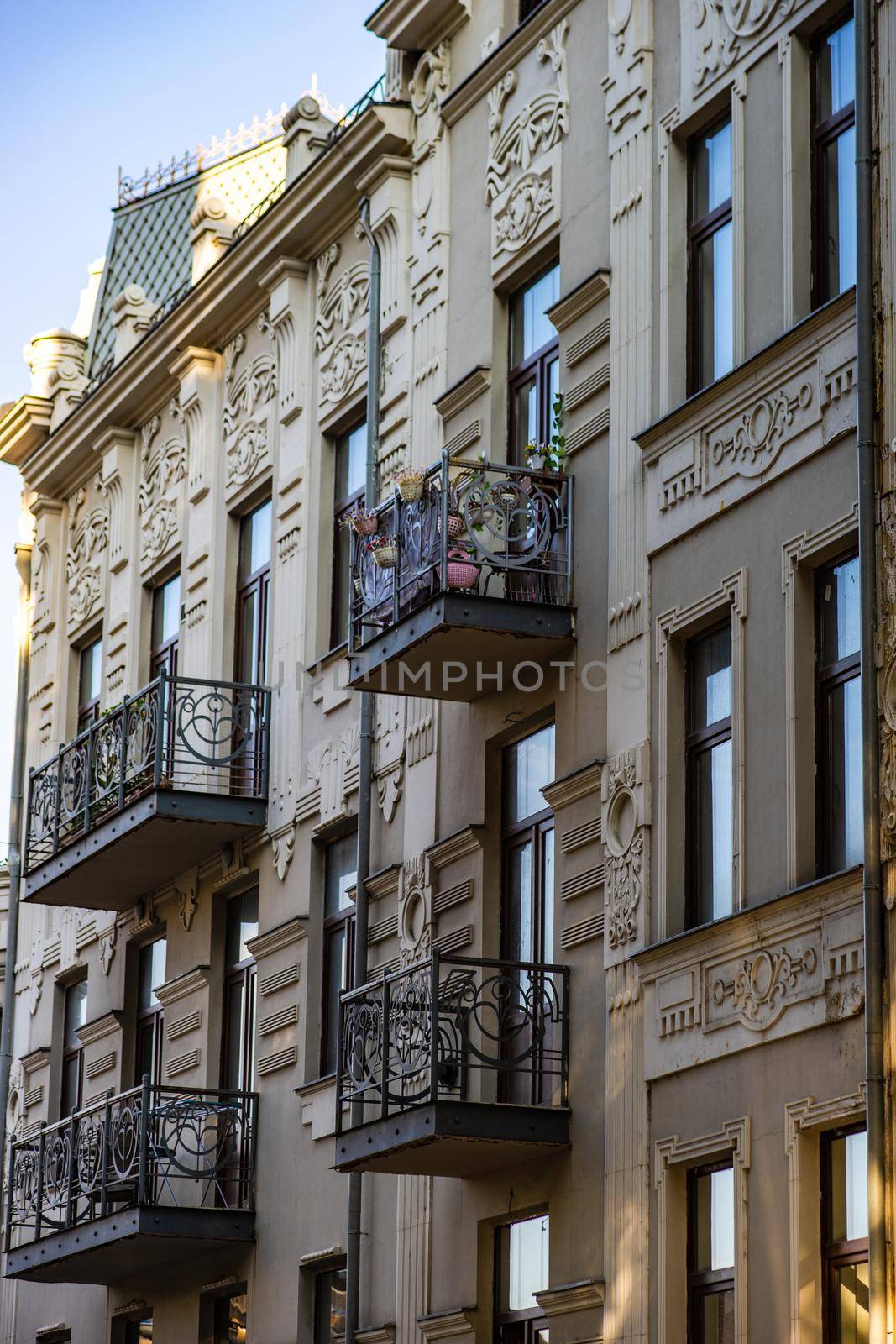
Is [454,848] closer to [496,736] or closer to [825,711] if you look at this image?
[496,736]

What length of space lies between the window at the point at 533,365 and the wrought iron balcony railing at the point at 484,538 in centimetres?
97

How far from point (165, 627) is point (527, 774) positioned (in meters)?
8.51

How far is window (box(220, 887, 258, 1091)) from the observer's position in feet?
72.5

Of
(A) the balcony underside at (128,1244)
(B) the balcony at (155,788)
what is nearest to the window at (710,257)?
(B) the balcony at (155,788)

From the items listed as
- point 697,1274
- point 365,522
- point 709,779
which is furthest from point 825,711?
point 365,522

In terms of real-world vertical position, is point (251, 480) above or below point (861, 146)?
above

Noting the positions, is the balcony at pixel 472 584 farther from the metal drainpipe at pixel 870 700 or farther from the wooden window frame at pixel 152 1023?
the wooden window frame at pixel 152 1023

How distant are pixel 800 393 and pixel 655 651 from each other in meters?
2.13

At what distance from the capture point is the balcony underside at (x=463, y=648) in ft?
56.4

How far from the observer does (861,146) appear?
14.5m

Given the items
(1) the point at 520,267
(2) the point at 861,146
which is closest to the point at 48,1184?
(1) the point at 520,267

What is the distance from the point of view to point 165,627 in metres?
25.8

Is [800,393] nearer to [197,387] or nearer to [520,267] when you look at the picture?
[520,267]

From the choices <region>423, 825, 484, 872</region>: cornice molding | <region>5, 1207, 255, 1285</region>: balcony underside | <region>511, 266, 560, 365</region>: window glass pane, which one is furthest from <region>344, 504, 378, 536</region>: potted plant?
<region>5, 1207, 255, 1285</region>: balcony underside
